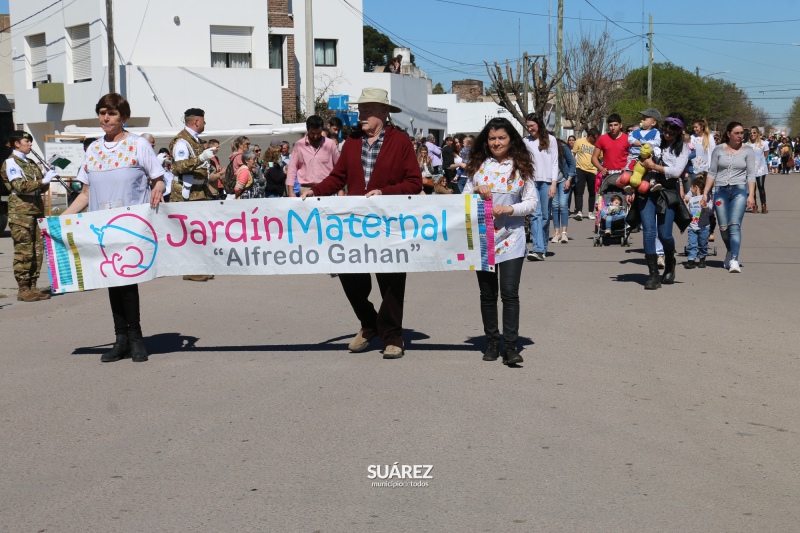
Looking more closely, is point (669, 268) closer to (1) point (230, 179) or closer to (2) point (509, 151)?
(2) point (509, 151)

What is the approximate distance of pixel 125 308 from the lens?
8.02 metres

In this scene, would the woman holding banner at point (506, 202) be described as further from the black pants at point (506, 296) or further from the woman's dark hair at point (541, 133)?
the woman's dark hair at point (541, 133)

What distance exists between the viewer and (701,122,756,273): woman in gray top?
43.5 ft

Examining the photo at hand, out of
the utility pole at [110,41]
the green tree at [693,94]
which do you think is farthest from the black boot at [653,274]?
the green tree at [693,94]

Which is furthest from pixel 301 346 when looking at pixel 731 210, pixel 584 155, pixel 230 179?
pixel 584 155

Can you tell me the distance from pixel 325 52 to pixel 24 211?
37.2 m

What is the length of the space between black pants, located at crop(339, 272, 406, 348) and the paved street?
26cm

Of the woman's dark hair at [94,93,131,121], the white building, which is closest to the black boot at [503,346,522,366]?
the woman's dark hair at [94,93,131,121]

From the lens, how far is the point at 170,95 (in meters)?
37.8

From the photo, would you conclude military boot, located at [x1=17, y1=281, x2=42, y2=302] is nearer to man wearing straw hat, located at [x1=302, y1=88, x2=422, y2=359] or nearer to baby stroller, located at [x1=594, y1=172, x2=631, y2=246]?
man wearing straw hat, located at [x1=302, y1=88, x2=422, y2=359]

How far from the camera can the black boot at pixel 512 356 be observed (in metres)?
7.56

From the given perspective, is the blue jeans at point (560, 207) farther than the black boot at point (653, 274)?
Yes

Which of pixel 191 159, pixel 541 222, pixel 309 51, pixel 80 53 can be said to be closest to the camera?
pixel 191 159

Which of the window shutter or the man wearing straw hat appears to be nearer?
the man wearing straw hat
